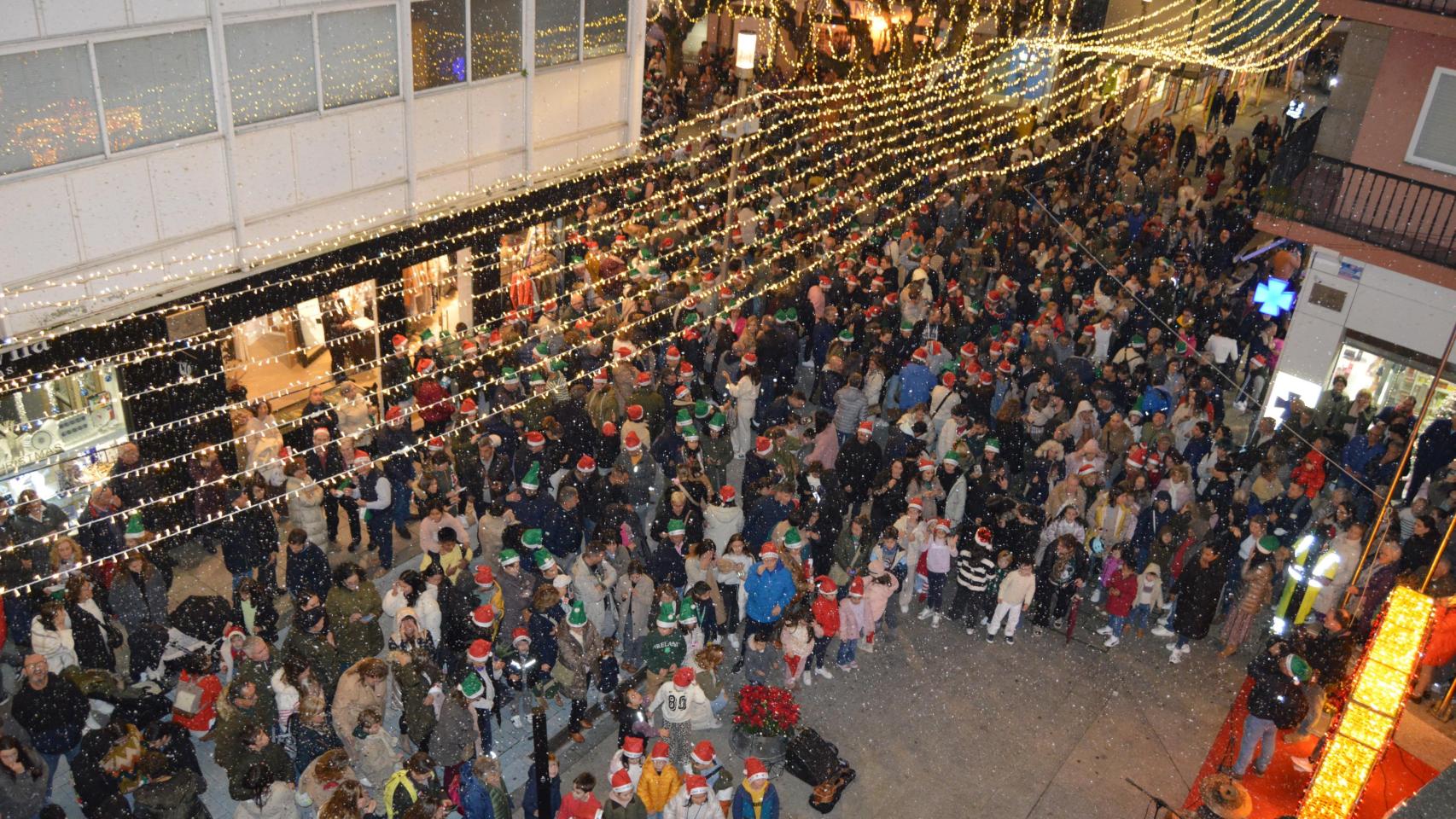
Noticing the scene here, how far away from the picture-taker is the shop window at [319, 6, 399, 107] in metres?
12.3

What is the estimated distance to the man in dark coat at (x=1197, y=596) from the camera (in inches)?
430

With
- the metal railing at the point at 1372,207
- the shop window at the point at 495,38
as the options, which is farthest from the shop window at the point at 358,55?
the metal railing at the point at 1372,207

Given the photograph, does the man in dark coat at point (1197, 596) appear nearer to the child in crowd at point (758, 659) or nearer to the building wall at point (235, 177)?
the child in crowd at point (758, 659)

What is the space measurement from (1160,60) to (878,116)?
28.2 feet

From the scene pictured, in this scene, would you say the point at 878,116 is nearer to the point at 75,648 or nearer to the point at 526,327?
the point at 526,327

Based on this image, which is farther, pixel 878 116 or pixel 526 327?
pixel 878 116

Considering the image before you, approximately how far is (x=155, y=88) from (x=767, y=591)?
24.9ft

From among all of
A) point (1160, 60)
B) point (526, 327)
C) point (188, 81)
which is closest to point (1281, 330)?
point (526, 327)

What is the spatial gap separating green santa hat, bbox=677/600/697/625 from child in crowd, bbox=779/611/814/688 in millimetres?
849

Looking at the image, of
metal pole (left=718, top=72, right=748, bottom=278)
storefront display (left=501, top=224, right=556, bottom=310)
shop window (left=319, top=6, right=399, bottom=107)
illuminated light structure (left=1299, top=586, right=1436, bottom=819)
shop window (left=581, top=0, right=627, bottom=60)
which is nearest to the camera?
illuminated light structure (left=1299, top=586, right=1436, bottom=819)

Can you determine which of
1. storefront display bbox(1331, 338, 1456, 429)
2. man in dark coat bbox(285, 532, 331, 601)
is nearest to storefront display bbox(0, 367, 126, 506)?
man in dark coat bbox(285, 532, 331, 601)

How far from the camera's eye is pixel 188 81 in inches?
440

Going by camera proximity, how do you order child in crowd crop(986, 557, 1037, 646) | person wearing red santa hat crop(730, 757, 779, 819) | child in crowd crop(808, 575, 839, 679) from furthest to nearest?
child in crowd crop(986, 557, 1037, 646), child in crowd crop(808, 575, 839, 679), person wearing red santa hat crop(730, 757, 779, 819)

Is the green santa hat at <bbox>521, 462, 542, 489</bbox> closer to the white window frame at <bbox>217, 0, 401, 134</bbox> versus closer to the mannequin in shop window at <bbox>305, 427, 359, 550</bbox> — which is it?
the mannequin in shop window at <bbox>305, 427, 359, 550</bbox>
